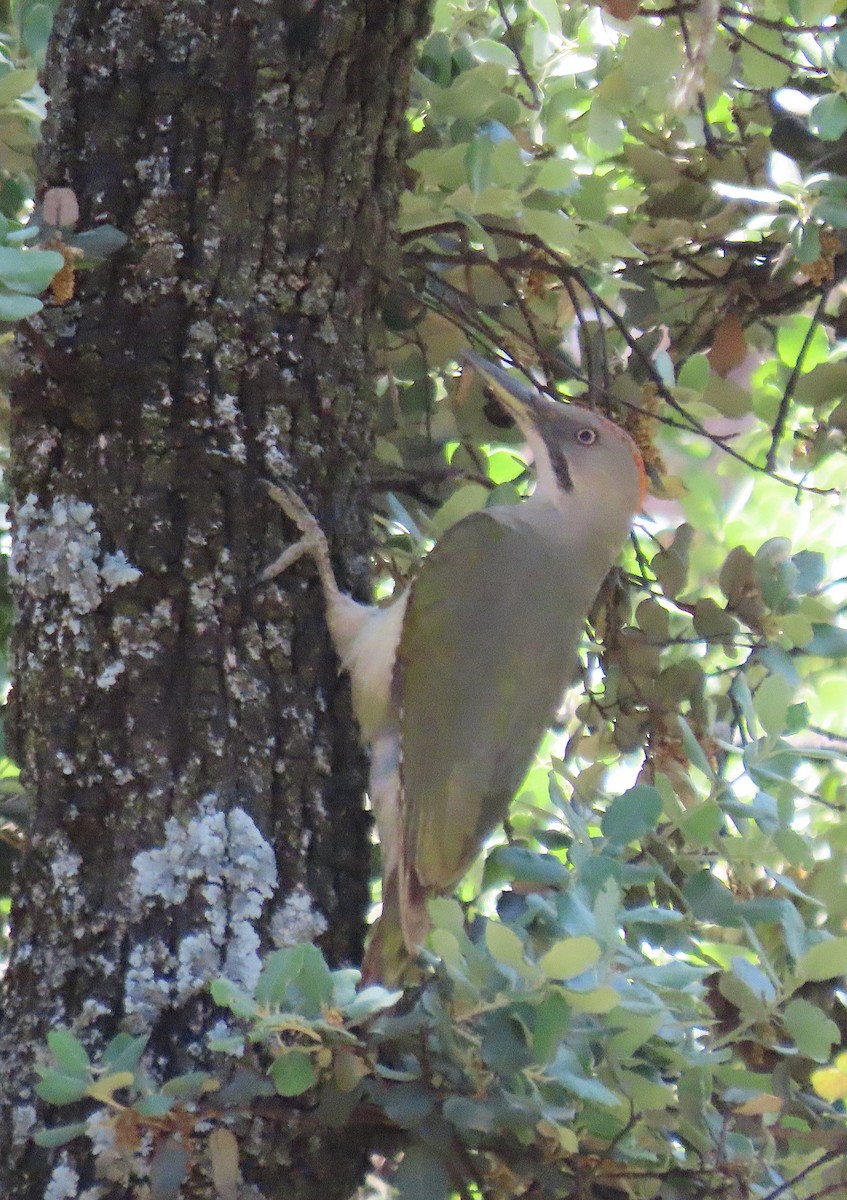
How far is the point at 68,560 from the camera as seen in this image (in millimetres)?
1815

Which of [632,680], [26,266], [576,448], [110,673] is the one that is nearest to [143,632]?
[110,673]

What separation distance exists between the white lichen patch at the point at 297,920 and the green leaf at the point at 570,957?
50 centimetres

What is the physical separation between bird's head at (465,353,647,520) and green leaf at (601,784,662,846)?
0.97 meters

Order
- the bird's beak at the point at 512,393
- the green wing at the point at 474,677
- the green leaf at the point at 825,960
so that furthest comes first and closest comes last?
1. the bird's beak at the point at 512,393
2. the green wing at the point at 474,677
3. the green leaf at the point at 825,960

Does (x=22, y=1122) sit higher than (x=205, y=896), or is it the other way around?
(x=205, y=896)

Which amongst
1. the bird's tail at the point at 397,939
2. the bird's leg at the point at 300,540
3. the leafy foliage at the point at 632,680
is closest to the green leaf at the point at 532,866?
the leafy foliage at the point at 632,680

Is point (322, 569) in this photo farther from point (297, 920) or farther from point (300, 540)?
point (297, 920)

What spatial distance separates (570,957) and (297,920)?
553 millimetres

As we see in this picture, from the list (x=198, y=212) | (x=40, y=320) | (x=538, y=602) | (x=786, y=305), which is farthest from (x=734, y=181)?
(x=40, y=320)

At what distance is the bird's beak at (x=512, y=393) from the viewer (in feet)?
7.82

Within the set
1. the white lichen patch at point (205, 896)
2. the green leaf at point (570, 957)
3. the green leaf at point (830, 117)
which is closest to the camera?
the green leaf at point (570, 957)

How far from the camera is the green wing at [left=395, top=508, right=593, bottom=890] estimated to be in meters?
2.16

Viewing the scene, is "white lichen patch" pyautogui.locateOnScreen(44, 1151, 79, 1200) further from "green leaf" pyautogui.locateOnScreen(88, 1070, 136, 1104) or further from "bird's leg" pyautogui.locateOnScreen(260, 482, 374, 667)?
"bird's leg" pyautogui.locateOnScreen(260, 482, 374, 667)

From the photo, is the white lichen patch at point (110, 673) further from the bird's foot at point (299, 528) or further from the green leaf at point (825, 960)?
the green leaf at point (825, 960)
